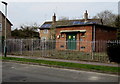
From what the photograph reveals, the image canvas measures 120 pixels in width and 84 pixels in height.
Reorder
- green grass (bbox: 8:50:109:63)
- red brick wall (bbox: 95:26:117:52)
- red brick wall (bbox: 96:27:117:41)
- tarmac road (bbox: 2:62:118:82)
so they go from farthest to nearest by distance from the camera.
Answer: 1. red brick wall (bbox: 96:27:117:41)
2. red brick wall (bbox: 95:26:117:52)
3. green grass (bbox: 8:50:109:63)
4. tarmac road (bbox: 2:62:118:82)

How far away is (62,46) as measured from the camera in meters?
25.6

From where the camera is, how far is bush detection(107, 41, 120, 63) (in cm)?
1305

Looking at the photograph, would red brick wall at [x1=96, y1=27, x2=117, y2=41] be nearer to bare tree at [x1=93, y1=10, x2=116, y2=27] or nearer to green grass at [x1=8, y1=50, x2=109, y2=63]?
green grass at [x1=8, y1=50, x2=109, y2=63]

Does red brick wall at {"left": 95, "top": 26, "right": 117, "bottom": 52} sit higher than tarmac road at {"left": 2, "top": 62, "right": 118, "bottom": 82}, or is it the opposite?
red brick wall at {"left": 95, "top": 26, "right": 117, "bottom": 52}

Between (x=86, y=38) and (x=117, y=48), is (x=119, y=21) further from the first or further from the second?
(x=117, y=48)

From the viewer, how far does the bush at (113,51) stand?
13.1m

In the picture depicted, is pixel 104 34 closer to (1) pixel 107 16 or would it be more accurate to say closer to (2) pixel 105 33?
(2) pixel 105 33

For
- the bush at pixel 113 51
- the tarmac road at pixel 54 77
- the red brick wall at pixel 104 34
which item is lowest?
the tarmac road at pixel 54 77

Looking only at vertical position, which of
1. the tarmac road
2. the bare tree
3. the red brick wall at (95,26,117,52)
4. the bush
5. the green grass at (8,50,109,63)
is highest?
Answer: the bare tree

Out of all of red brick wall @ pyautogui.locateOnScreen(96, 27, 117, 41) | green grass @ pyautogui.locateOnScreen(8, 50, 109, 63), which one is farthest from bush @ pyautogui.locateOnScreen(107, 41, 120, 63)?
red brick wall @ pyautogui.locateOnScreen(96, 27, 117, 41)

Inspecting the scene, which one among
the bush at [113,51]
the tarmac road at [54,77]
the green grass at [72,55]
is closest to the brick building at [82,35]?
the green grass at [72,55]

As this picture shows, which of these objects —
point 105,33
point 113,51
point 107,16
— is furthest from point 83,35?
point 107,16

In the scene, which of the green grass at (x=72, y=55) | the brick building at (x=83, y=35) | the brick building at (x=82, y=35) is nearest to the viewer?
the green grass at (x=72, y=55)

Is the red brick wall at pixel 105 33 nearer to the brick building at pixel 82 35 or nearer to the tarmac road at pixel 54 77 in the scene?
the brick building at pixel 82 35
